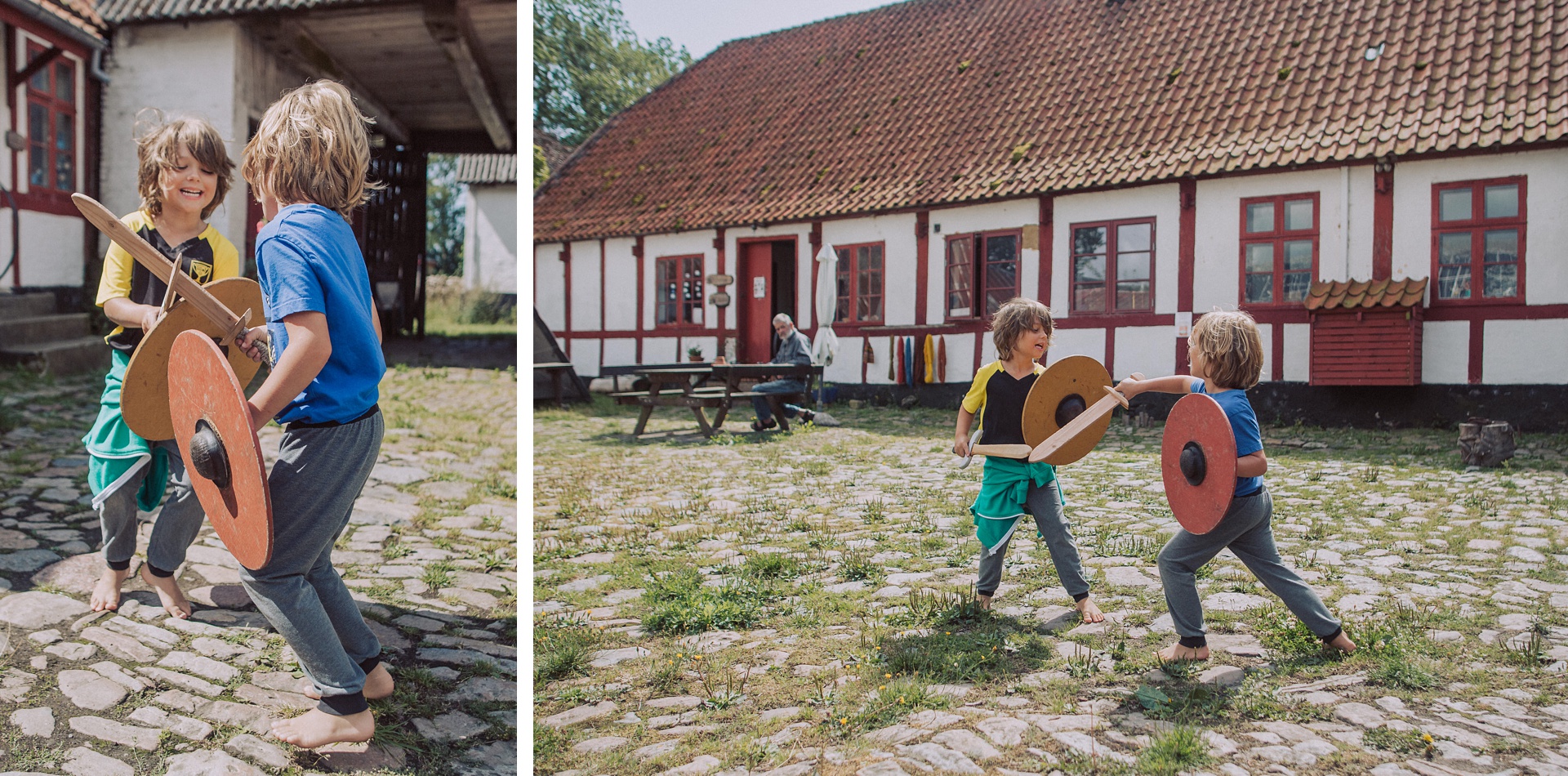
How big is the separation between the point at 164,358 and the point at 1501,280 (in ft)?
11.7

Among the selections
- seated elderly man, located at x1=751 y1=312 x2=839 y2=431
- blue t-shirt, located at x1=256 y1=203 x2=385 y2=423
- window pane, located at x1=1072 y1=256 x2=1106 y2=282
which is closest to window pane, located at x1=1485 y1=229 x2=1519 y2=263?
window pane, located at x1=1072 y1=256 x2=1106 y2=282

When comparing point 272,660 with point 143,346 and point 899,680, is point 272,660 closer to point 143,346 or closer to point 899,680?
point 143,346

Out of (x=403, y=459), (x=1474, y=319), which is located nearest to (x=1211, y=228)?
(x=1474, y=319)

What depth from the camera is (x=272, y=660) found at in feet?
9.12

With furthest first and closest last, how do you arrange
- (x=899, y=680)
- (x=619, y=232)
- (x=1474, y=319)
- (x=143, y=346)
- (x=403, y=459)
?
(x=403, y=459), (x=619, y=232), (x=1474, y=319), (x=143, y=346), (x=899, y=680)

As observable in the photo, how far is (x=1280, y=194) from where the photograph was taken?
2861mm

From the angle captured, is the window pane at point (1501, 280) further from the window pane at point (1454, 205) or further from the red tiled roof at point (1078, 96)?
the red tiled roof at point (1078, 96)

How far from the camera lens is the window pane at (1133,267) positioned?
2711 mm

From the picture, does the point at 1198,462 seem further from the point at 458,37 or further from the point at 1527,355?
the point at 458,37

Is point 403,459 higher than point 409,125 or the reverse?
the reverse

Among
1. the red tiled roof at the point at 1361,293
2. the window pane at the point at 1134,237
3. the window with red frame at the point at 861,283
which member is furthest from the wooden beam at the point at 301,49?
the red tiled roof at the point at 1361,293

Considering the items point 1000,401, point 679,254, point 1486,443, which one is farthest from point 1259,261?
point 679,254

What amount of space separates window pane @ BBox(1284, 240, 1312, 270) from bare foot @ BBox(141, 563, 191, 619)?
344 cm

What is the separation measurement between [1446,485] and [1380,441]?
1.01ft
